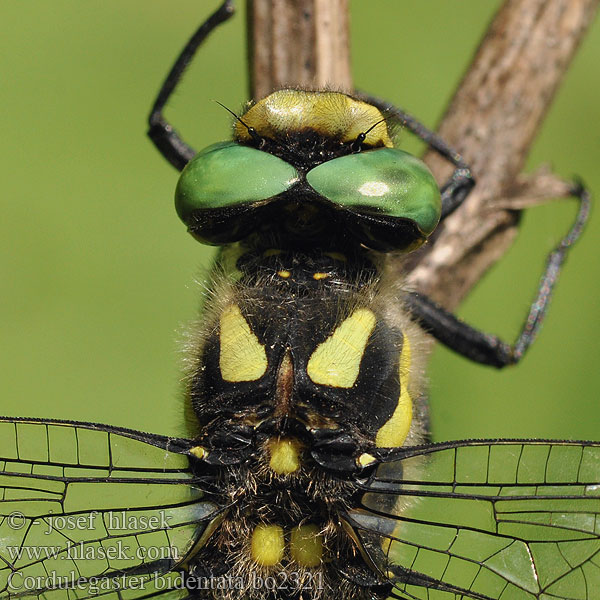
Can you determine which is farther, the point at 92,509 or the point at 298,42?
the point at 298,42

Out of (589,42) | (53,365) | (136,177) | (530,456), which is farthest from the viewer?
(589,42)

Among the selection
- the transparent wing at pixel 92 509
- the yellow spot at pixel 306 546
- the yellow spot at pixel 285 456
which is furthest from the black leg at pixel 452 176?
the transparent wing at pixel 92 509

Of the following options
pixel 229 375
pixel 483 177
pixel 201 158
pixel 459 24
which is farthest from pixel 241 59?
pixel 229 375

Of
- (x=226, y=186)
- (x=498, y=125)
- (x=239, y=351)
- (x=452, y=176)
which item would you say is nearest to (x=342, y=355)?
(x=239, y=351)

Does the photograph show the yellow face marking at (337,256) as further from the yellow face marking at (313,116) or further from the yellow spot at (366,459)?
the yellow spot at (366,459)

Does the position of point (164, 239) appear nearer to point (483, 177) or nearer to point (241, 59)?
point (241, 59)

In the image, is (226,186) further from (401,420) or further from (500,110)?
(500,110)

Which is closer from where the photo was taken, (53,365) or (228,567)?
(228,567)
